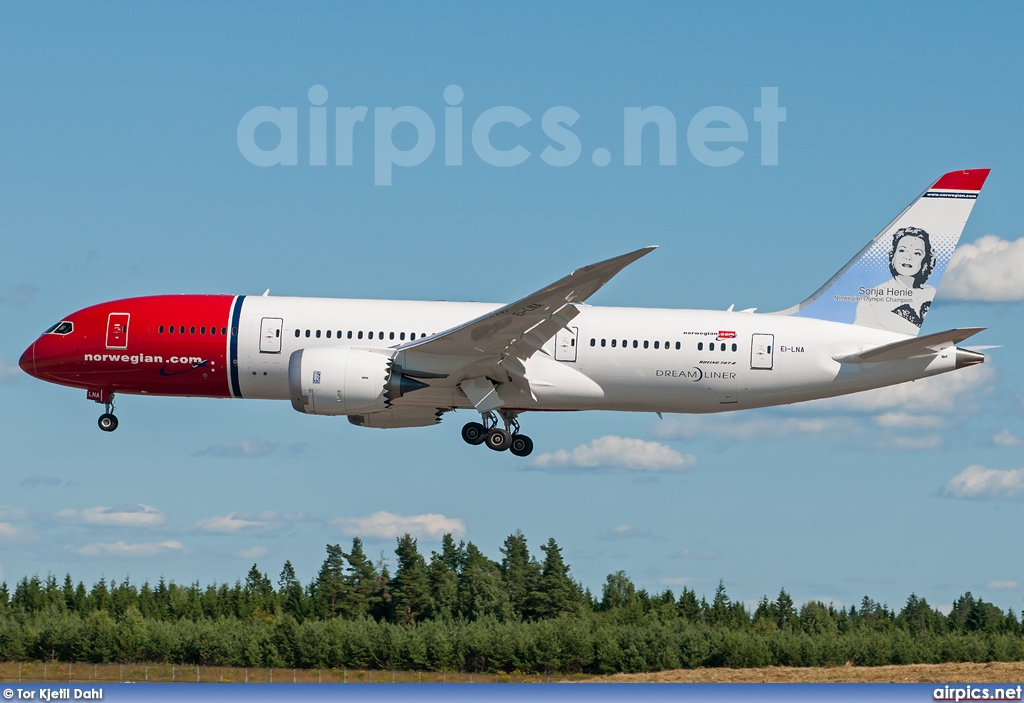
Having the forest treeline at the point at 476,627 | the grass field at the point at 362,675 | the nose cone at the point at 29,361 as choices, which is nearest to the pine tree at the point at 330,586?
the forest treeline at the point at 476,627

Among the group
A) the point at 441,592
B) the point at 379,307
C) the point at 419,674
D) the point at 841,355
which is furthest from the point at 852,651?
the point at 379,307

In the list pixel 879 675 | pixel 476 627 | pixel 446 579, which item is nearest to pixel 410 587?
pixel 446 579

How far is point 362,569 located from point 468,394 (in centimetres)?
6348

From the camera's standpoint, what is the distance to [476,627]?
7088 cm

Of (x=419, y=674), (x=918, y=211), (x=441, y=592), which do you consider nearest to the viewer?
(x=918, y=211)

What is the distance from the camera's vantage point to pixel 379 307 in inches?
1524

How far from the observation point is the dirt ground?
127 feet

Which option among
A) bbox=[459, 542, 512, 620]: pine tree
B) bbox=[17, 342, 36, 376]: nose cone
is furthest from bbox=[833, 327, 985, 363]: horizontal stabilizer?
bbox=[459, 542, 512, 620]: pine tree

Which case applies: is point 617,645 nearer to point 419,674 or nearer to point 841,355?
point 419,674

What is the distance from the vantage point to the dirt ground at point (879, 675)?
38.8 metres

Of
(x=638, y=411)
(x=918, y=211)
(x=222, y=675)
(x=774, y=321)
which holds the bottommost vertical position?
(x=222, y=675)

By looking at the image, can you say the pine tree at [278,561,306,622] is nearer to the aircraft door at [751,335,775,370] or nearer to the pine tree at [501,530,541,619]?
the pine tree at [501,530,541,619]

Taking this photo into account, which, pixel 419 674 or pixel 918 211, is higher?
pixel 918 211

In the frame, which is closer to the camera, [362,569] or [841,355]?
[841,355]
